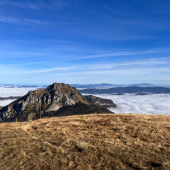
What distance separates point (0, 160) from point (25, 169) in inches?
96.6

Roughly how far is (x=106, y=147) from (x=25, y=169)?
5.67 m

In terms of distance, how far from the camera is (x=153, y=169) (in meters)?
8.17

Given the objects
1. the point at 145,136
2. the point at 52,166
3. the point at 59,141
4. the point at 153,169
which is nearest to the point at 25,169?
the point at 52,166

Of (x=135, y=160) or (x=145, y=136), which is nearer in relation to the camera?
(x=135, y=160)

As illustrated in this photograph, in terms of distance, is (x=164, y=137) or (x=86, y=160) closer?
(x=86, y=160)

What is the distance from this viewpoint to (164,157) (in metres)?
9.56

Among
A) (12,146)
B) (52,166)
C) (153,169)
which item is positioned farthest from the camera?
(12,146)

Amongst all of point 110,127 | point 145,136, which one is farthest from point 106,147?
point 110,127

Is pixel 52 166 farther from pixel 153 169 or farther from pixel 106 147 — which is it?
pixel 153 169

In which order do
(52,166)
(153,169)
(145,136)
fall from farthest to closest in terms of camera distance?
(145,136) → (52,166) → (153,169)

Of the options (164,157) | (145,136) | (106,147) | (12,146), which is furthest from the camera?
(145,136)

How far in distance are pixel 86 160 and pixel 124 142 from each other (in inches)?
177

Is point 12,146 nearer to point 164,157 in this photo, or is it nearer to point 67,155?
point 67,155

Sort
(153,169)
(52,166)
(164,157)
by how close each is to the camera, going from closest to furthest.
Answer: (153,169), (52,166), (164,157)
